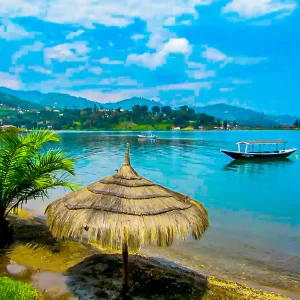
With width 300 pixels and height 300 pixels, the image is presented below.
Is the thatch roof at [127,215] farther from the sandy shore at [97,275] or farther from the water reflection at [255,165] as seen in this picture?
the water reflection at [255,165]

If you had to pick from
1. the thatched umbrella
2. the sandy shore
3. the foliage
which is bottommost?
the sandy shore

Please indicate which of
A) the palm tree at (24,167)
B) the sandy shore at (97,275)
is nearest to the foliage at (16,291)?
the sandy shore at (97,275)

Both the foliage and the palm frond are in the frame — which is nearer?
the foliage

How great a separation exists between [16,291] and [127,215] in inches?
103

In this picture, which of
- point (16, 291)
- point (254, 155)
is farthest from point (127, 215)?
point (254, 155)

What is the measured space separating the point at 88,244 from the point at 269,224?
900 centimetres

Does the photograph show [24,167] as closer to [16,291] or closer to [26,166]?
[26,166]

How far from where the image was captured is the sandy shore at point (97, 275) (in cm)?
695

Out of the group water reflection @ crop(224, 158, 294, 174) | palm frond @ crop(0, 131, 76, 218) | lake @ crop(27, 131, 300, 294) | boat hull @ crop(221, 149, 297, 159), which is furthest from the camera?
boat hull @ crop(221, 149, 297, 159)

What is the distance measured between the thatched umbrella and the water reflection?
29.8 meters

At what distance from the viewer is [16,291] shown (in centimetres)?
629

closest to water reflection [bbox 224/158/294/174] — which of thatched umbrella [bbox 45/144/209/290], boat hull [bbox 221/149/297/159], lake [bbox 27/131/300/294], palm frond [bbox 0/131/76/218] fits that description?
boat hull [bbox 221/149/297/159]

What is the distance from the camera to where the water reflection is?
3588 cm

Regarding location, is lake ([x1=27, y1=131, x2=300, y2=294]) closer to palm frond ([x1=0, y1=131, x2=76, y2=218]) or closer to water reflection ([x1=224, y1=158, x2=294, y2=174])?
water reflection ([x1=224, y1=158, x2=294, y2=174])
